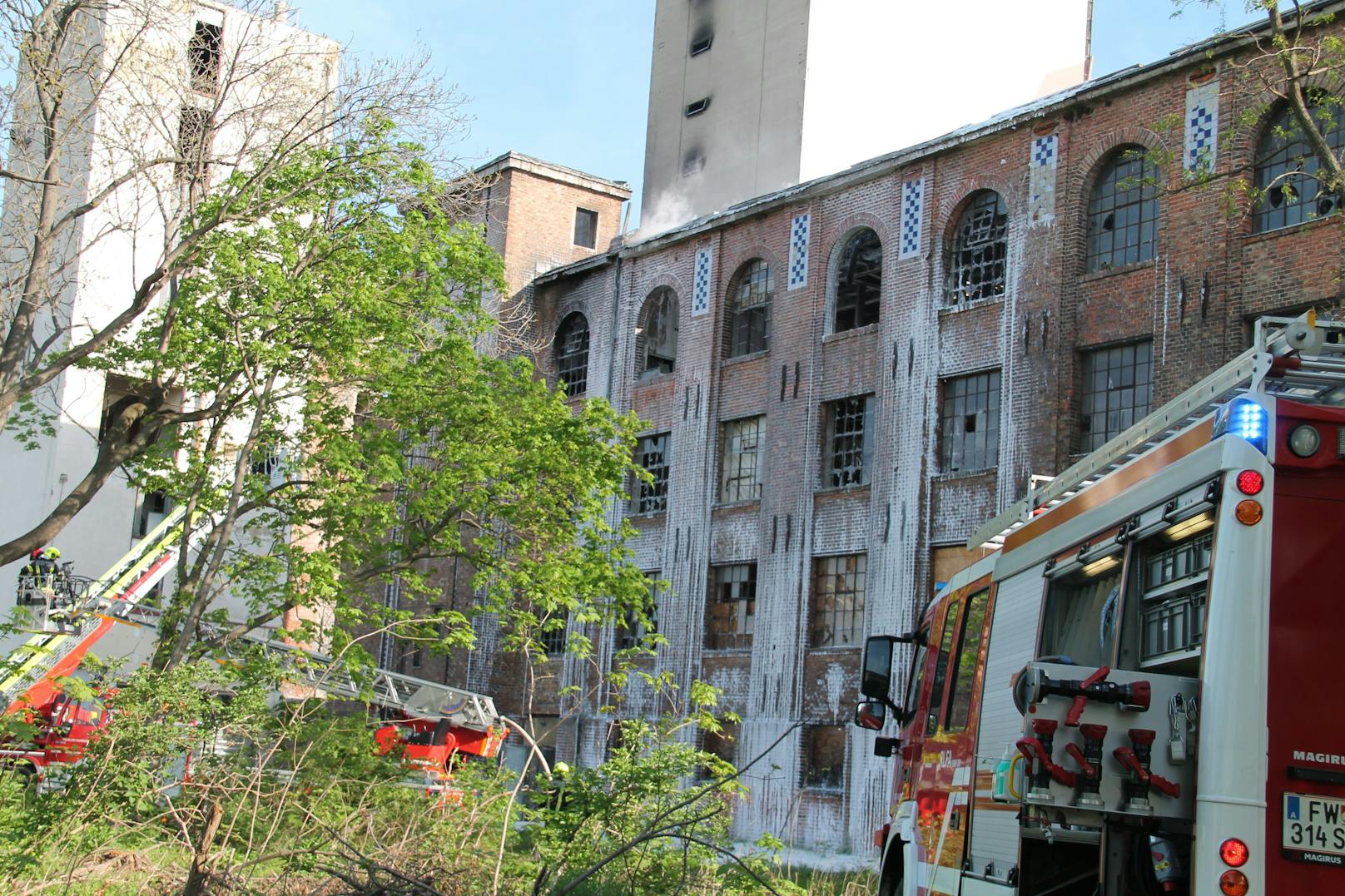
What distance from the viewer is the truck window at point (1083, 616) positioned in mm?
6914

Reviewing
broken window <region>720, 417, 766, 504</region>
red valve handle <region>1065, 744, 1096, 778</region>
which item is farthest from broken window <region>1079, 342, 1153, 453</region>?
red valve handle <region>1065, 744, 1096, 778</region>

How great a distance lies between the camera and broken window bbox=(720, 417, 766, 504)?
26.9m

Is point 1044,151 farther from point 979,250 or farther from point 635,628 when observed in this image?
point 635,628

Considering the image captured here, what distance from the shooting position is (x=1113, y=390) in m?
20.7

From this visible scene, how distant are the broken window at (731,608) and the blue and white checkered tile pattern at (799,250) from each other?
5.49 meters

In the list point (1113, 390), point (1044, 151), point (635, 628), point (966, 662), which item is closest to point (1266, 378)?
point (966, 662)

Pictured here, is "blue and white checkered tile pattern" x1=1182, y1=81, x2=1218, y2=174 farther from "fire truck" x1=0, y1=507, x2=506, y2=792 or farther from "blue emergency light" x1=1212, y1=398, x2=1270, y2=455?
"blue emergency light" x1=1212, y1=398, x2=1270, y2=455

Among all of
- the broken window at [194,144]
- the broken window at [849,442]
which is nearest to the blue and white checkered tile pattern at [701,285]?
the broken window at [849,442]

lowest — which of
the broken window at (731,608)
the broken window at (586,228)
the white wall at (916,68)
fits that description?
the broken window at (731,608)

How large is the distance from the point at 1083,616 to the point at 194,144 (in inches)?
495

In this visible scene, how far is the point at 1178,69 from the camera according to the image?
20.2 m

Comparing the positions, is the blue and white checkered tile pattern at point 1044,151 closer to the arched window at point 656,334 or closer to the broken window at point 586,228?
the arched window at point 656,334

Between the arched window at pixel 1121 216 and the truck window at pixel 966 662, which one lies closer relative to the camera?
the truck window at pixel 966 662

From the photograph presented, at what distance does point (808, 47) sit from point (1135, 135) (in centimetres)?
1377
